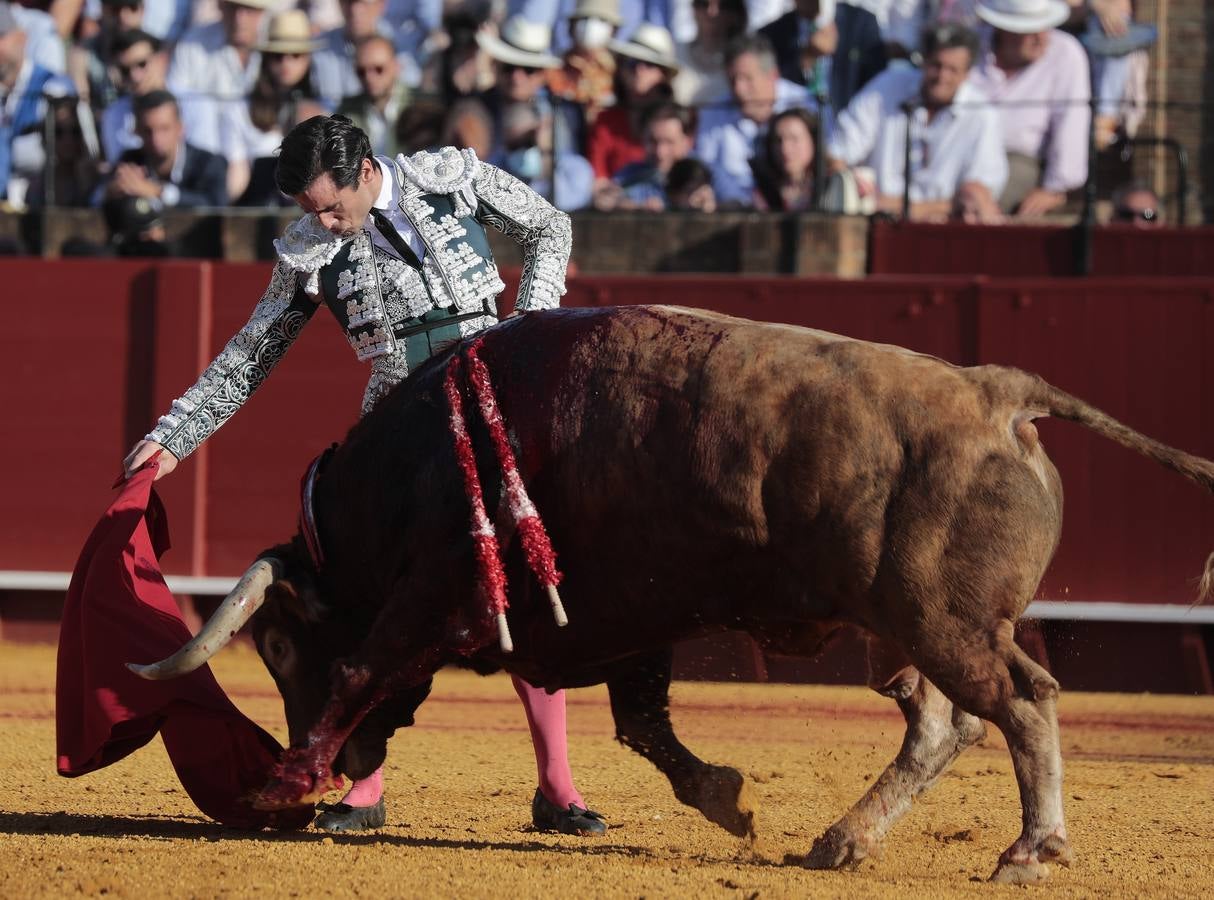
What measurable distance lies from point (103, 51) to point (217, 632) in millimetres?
5839

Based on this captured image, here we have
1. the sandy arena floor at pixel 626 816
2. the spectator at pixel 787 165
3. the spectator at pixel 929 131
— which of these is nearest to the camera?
the sandy arena floor at pixel 626 816

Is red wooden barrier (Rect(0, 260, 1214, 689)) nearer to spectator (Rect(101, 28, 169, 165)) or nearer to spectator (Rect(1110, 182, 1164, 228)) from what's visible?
spectator (Rect(101, 28, 169, 165))

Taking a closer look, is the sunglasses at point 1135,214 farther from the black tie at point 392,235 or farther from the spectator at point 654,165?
the black tie at point 392,235

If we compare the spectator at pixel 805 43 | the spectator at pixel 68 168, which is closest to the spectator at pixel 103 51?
the spectator at pixel 68 168

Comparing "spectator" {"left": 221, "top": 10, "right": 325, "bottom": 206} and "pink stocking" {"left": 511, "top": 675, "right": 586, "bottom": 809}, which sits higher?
"spectator" {"left": 221, "top": 10, "right": 325, "bottom": 206}

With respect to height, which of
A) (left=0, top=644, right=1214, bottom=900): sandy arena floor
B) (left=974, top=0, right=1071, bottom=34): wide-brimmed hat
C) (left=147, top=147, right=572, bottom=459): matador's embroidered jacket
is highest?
(left=974, top=0, right=1071, bottom=34): wide-brimmed hat

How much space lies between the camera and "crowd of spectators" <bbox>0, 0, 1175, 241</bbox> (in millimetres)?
7590

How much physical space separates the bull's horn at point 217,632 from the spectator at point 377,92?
4397mm

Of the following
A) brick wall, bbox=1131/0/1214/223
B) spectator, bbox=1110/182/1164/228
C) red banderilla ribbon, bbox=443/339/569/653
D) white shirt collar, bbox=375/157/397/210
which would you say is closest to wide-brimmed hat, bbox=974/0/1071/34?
spectator, bbox=1110/182/1164/228

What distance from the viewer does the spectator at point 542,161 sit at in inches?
303

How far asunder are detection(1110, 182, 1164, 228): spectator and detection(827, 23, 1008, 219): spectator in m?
0.52

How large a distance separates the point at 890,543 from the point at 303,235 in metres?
1.44

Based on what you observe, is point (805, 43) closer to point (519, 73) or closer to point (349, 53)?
point (519, 73)

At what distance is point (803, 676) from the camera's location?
21.3ft
